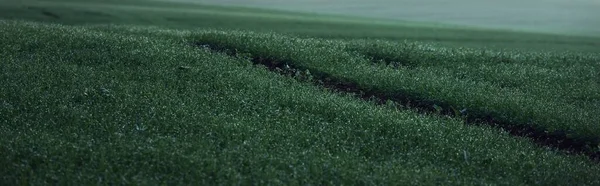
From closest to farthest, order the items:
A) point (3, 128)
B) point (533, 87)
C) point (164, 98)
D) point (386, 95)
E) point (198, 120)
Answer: point (3, 128), point (198, 120), point (164, 98), point (386, 95), point (533, 87)

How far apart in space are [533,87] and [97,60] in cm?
1216

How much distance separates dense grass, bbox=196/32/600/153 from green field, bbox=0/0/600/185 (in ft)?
0.18

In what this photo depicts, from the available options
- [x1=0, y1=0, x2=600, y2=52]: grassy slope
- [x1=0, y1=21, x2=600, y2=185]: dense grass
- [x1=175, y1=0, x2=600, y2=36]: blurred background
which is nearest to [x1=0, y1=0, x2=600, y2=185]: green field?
[x1=0, y1=21, x2=600, y2=185]: dense grass

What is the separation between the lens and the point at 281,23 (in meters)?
40.9

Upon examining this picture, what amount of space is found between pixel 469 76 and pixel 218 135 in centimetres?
1031

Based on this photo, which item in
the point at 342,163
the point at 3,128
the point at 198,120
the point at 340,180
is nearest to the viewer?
the point at 340,180

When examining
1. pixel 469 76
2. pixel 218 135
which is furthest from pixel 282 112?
pixel 469 76

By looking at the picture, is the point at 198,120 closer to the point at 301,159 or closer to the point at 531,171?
the point at 301,159

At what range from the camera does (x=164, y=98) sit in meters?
16.6

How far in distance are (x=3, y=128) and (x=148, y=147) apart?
3.14 m

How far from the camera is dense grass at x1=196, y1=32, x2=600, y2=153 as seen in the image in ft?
56.7

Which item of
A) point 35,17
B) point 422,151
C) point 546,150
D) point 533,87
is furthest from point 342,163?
point 35,17

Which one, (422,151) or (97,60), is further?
(97,60)

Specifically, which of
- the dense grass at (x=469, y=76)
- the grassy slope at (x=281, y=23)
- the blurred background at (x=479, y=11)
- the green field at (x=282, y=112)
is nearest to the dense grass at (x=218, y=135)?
the green field at (x=282, y=112)
